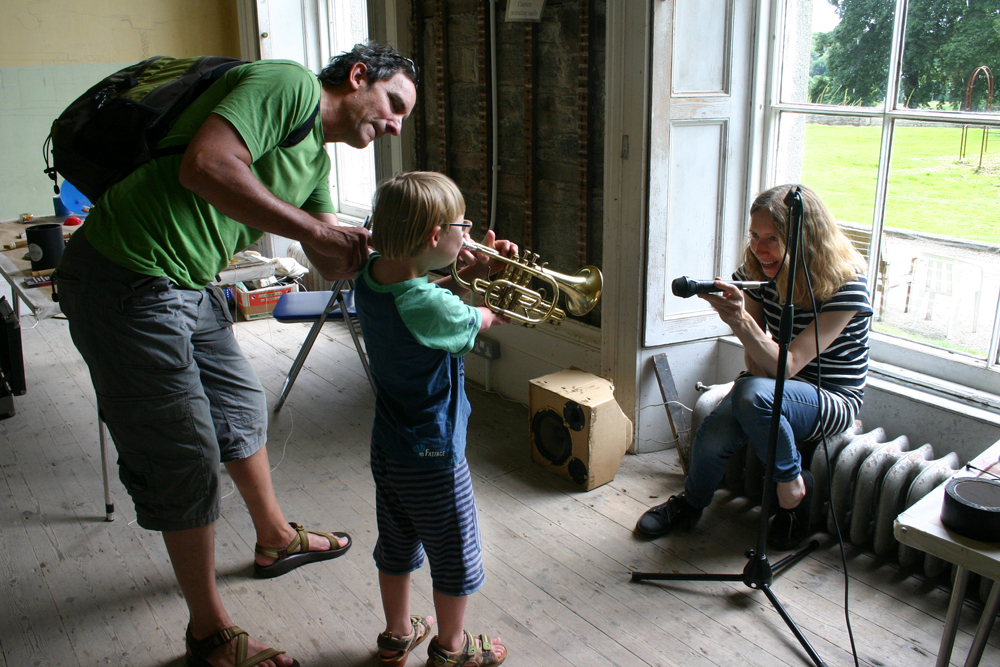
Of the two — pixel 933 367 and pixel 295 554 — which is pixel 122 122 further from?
pixel 933 367

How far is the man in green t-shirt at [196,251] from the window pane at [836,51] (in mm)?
1582

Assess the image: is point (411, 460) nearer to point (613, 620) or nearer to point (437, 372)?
point (437, 372)

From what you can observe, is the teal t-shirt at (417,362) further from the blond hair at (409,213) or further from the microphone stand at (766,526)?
the microphone stand at (766,526)

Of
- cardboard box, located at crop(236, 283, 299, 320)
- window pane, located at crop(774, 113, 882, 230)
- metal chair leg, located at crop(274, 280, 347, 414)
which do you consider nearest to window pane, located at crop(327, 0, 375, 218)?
cardboard box, located at crop(236, 283, 299, 320)

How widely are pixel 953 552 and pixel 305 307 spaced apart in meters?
2.88

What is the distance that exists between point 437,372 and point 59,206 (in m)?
3.44

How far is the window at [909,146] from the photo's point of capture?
236 centimetres

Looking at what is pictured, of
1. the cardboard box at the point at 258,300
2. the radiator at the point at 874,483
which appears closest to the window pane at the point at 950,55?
the radiator at the point at 874,483

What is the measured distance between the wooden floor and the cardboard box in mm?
1848

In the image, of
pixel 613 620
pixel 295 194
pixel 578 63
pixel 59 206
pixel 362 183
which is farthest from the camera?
pixel 362 183

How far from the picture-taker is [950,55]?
2.37 metres


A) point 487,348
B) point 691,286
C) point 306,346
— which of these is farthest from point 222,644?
point 487,348

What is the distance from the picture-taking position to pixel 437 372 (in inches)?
65.2

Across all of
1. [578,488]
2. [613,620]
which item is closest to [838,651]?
[613,620]
